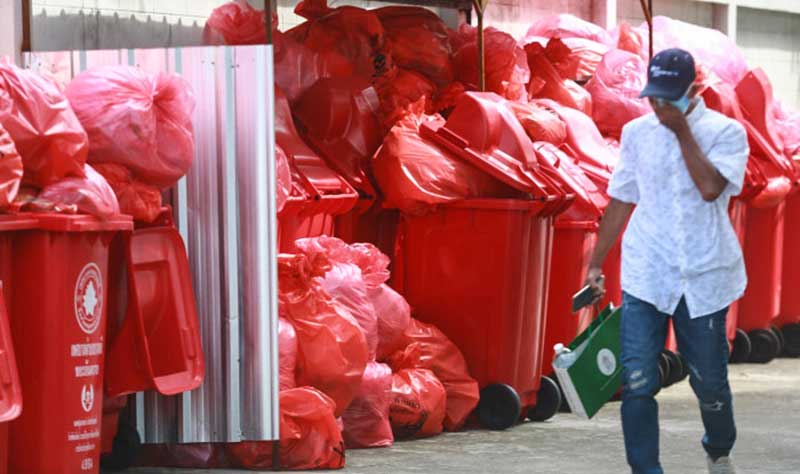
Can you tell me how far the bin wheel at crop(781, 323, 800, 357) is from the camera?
11672mm

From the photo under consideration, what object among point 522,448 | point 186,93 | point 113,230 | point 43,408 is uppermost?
point 186,93

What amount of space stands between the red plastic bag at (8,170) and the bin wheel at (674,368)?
16.5 ft

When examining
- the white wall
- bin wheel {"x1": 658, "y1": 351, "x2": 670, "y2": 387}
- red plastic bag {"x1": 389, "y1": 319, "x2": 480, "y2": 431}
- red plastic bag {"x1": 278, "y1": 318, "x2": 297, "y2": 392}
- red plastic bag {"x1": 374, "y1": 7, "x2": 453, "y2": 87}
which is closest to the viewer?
red plastic bag {"x1": 278, "y1": 318, "x2": 297, "y2": 392}

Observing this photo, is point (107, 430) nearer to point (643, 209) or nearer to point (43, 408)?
point (43, 408)

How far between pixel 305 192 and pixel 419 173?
2.17ft

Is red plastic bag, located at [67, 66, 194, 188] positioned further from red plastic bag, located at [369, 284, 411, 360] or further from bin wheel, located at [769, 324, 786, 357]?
bin wheel, located at [769, 324, 786, 357]

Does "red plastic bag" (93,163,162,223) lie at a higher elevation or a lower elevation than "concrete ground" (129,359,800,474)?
higher

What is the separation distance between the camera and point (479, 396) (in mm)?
8156

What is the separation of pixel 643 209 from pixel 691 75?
0.46m

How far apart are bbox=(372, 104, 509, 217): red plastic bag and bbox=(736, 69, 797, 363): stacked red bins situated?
10.5 ft

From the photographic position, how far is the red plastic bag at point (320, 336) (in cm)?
698

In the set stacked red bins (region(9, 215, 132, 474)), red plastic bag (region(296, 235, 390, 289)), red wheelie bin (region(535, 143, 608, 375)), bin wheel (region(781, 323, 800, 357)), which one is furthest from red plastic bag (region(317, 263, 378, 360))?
bin wheel (region(781, 323, 800, 357))

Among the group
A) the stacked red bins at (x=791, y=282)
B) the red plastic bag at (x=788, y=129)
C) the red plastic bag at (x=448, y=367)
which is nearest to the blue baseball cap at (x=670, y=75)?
the red plastic bag at (x=448, y=367)

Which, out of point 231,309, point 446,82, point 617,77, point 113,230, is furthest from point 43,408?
point 617,77
